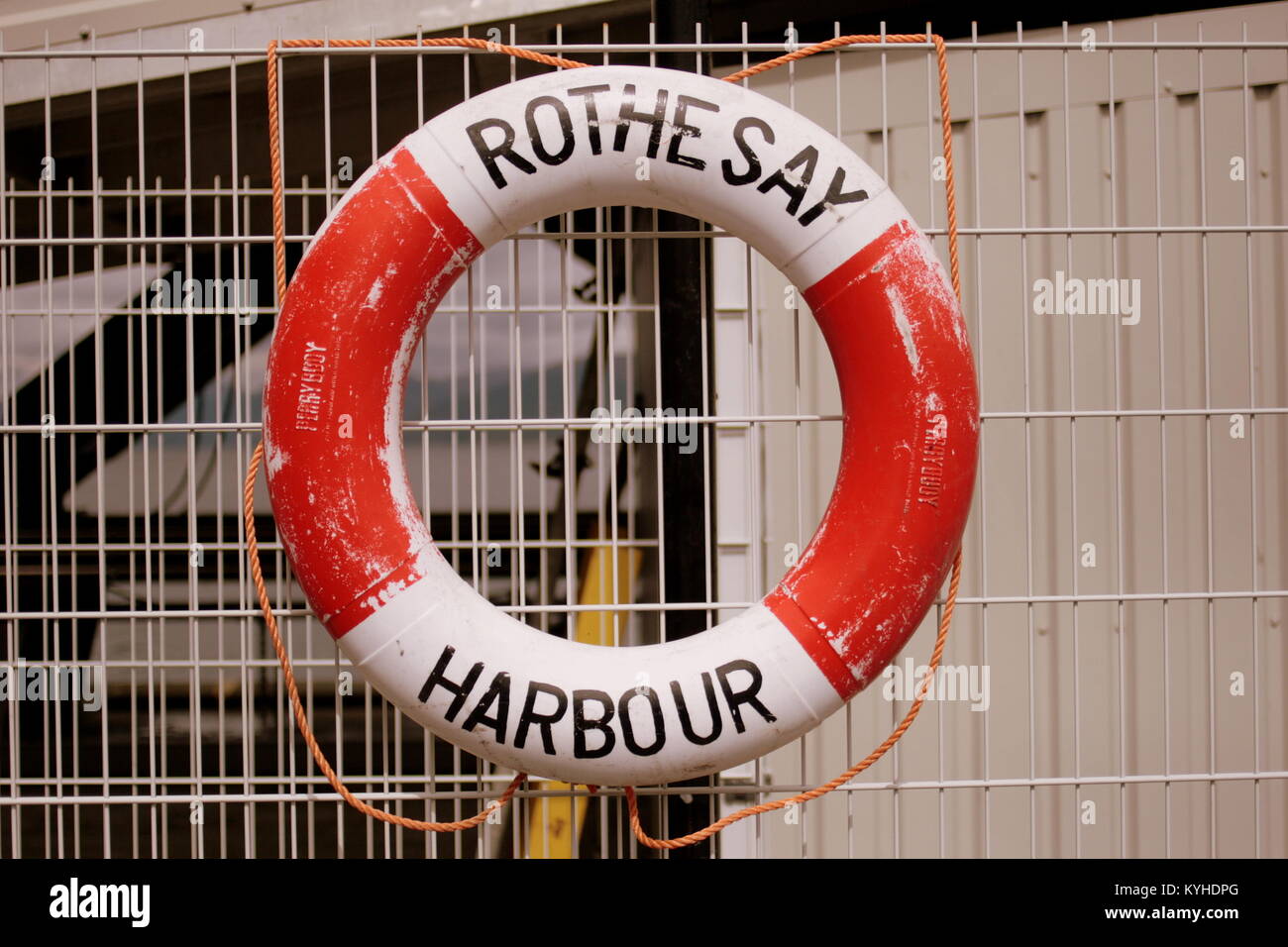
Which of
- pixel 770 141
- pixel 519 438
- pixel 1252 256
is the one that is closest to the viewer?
pixel 770 141

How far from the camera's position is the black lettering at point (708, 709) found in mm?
1315

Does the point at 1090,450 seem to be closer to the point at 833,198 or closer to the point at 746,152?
the point at 833,198

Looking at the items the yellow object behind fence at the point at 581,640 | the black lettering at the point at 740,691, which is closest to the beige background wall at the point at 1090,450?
the yellow object behind fence at the point at 581,640

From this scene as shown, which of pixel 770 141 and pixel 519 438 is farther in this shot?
pixel 519 438

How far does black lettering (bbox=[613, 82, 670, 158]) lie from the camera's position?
1326 millimetres

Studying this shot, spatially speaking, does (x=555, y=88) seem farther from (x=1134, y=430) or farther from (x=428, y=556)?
(x=1134, y=430)

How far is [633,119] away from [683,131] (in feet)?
0.22

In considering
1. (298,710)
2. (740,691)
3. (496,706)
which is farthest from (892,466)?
(298,710)

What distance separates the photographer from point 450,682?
51.7 inches

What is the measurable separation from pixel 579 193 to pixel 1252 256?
51.4 inches

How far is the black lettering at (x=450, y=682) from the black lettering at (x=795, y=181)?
2.44 feet

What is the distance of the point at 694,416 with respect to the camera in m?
1.52

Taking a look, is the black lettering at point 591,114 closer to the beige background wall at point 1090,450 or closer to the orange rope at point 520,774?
the orange rope at point 520,774
